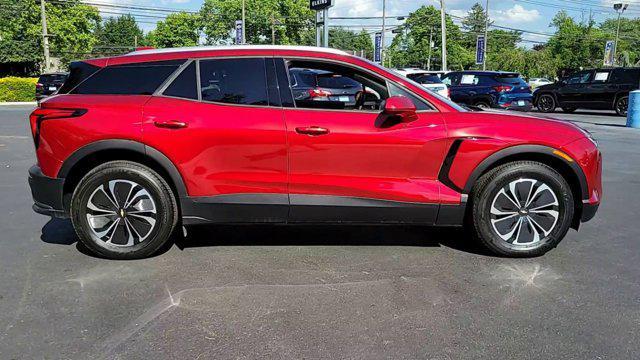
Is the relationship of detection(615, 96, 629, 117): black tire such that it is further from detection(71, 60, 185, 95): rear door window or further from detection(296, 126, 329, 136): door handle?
detection(71, 60, 185, 95): rear door window

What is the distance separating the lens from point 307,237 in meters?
4.83

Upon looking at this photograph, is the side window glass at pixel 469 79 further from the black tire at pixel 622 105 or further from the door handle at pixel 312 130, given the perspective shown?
the door handle at pixel 312 130

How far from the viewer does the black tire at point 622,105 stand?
762 inches

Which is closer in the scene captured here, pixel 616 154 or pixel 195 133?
pixel 195 133

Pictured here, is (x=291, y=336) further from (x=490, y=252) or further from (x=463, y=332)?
(x=490, y=252)

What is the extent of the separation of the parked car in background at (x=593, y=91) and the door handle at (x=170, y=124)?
1941 centimetres

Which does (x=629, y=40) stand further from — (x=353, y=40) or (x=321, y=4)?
(x=321, y=4)

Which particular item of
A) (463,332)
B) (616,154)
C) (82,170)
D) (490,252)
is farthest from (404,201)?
(616,154)

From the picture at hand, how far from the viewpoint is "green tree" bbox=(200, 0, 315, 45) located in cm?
7344

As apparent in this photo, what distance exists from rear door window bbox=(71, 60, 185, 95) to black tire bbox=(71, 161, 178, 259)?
603 mm

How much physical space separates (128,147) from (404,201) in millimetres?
2208

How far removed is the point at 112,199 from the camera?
4.11 m

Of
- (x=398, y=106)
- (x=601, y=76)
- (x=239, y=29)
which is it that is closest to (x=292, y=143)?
(x=398, y=106)

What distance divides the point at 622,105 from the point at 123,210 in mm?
20369
